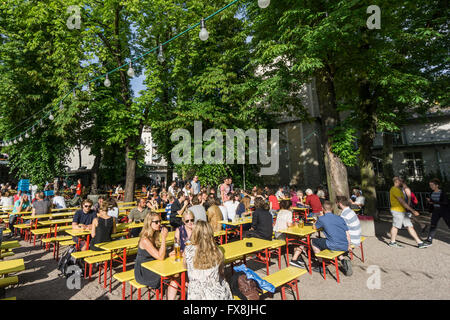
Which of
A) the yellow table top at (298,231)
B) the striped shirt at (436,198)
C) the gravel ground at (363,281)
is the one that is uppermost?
the striped shirt at (436,198)

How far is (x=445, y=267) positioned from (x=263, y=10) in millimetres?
9859

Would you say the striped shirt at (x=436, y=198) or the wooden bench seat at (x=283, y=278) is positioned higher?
the striped shirt at (x=436, y=198)

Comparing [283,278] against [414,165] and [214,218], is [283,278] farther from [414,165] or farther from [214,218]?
[414,165]

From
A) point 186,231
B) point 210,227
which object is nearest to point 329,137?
point 186,231

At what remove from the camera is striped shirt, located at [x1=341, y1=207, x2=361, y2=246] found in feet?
16.1

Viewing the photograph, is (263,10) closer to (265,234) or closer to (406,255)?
(265,234)

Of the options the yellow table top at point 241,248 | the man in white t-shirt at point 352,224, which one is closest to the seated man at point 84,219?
the yellow table top at point 241,248

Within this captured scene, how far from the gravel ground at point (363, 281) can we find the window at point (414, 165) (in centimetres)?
1888

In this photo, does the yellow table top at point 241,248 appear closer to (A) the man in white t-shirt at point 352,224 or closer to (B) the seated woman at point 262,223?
(B) the seated woman at point 262,223

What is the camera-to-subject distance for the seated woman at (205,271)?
2740 millimetres

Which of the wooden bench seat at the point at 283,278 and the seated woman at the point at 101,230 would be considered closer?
the wooden bench seat at the point at 283,278

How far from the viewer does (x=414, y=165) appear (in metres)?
21.3
